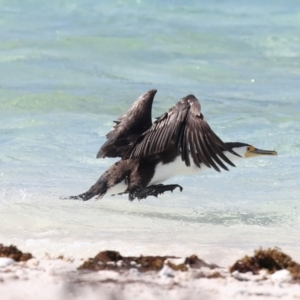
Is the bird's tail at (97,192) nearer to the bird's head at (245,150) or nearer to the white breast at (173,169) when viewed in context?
the white breast at (173,169)

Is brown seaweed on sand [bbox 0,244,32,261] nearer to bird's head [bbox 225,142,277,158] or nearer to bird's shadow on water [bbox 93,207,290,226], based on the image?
bird's shadow on water [bbox 93,207,290,226]

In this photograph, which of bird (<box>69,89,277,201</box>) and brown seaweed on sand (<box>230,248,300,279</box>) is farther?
bird (<box>69,89,277,201</box>)

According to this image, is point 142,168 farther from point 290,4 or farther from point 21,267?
point 290,4

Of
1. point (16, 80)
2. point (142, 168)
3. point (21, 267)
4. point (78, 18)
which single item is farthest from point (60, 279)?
point (78, 18)

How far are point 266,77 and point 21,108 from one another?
4817mm

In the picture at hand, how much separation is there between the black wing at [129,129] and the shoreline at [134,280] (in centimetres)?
328

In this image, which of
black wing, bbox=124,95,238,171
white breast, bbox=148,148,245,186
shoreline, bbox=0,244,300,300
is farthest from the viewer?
white breast, bbox=148,148,245,186

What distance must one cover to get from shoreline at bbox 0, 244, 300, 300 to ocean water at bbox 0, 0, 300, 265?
1620 mm

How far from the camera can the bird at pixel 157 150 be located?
6402 mm

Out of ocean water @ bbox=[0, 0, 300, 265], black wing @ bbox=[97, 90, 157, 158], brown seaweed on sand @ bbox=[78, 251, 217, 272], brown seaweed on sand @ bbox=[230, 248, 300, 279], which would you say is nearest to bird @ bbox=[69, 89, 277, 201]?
black wing @ bbox=[97, 90, 157, 158]

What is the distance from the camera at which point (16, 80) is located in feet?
47.2

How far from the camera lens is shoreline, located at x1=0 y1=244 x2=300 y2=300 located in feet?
13.0

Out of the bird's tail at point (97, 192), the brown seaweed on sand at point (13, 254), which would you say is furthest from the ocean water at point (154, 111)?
the brown seaweed on sand at point (13, 254)

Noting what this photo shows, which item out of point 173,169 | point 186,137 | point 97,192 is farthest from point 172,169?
point 186,137
